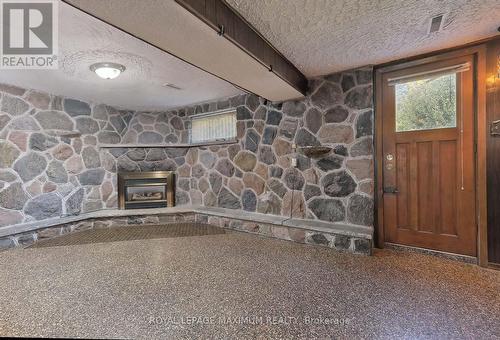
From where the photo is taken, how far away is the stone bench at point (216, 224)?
9.00 ft

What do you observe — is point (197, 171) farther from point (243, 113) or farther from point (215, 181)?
point (243, 113)

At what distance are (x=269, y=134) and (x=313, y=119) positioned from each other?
0.73 m

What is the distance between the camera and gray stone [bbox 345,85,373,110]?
281cm

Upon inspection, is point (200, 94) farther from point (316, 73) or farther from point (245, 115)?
point (316, 73)

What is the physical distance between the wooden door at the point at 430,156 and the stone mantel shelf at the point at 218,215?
52 centimetres

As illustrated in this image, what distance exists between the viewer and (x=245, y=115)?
389cm

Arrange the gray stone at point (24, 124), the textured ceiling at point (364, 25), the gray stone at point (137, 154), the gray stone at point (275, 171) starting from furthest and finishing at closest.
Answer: the gray stone at point (137, 154), the gray stone at point (275, 171), the gray stone at point (24, 124), the textured ceiling at point (364, 25)

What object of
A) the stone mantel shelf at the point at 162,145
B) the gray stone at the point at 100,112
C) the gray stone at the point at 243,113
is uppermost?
the gray stone at the point at 100,112

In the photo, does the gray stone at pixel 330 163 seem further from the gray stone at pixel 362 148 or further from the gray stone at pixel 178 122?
the gray stone at pixel 178 122

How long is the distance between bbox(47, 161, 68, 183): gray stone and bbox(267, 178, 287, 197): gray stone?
3415mm

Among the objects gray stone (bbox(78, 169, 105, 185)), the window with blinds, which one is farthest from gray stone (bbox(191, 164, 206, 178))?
gray stone (bbox(78, 169, 105, 185))

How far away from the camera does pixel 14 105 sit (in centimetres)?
331

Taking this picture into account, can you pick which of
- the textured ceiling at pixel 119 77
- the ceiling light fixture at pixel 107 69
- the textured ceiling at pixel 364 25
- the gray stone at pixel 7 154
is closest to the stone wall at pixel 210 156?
the gray stone at pixel 7 154

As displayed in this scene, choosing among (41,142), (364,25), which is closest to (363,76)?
(364,25)
